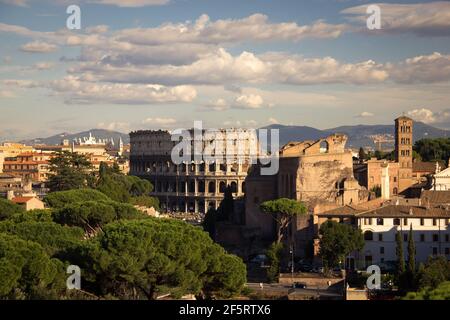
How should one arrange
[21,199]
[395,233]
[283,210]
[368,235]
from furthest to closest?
[21,199] → [283,210] → [368,235] → [395,233]

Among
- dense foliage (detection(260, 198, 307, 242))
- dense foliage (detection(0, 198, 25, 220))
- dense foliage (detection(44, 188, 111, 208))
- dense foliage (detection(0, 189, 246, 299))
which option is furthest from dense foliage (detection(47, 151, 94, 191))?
dense foliage (detection(0, 189, 246, 299))

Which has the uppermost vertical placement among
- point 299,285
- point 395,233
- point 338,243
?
point 395,233

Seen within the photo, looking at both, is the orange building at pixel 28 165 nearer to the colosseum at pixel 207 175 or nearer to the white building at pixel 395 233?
the colosseum at pixel 207 175

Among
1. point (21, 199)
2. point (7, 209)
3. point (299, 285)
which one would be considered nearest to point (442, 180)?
point (299, 285)

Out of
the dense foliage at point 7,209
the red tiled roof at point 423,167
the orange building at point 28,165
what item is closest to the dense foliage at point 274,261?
the dense foliage at point 7,209

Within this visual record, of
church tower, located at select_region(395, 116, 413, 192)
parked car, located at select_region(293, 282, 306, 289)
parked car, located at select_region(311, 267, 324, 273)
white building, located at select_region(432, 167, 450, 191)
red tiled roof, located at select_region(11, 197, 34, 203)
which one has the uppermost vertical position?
church tower, located at select_region(395, 116, 413, 192)

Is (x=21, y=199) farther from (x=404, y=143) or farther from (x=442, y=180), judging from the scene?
→ (x=404, y=143)

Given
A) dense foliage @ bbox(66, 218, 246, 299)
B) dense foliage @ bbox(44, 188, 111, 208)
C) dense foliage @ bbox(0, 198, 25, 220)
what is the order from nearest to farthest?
dense foliage @ bbox(66, 218, 246, 299) < dense foliage @ bbox(0, 198, 25, 220) < dense foliage @ bbox(44, 188, 111, 208)

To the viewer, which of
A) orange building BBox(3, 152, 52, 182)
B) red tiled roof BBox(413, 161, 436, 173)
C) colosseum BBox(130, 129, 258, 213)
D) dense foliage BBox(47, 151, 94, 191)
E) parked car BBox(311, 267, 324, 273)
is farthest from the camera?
orange building BBox(3, 152, 52, 182)

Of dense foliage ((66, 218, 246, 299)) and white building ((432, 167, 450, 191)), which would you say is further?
white building ((432, 167, 450, 191))

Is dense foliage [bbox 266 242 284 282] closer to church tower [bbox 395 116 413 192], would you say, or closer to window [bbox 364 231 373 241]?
window [bbox 364 231 373 241]
